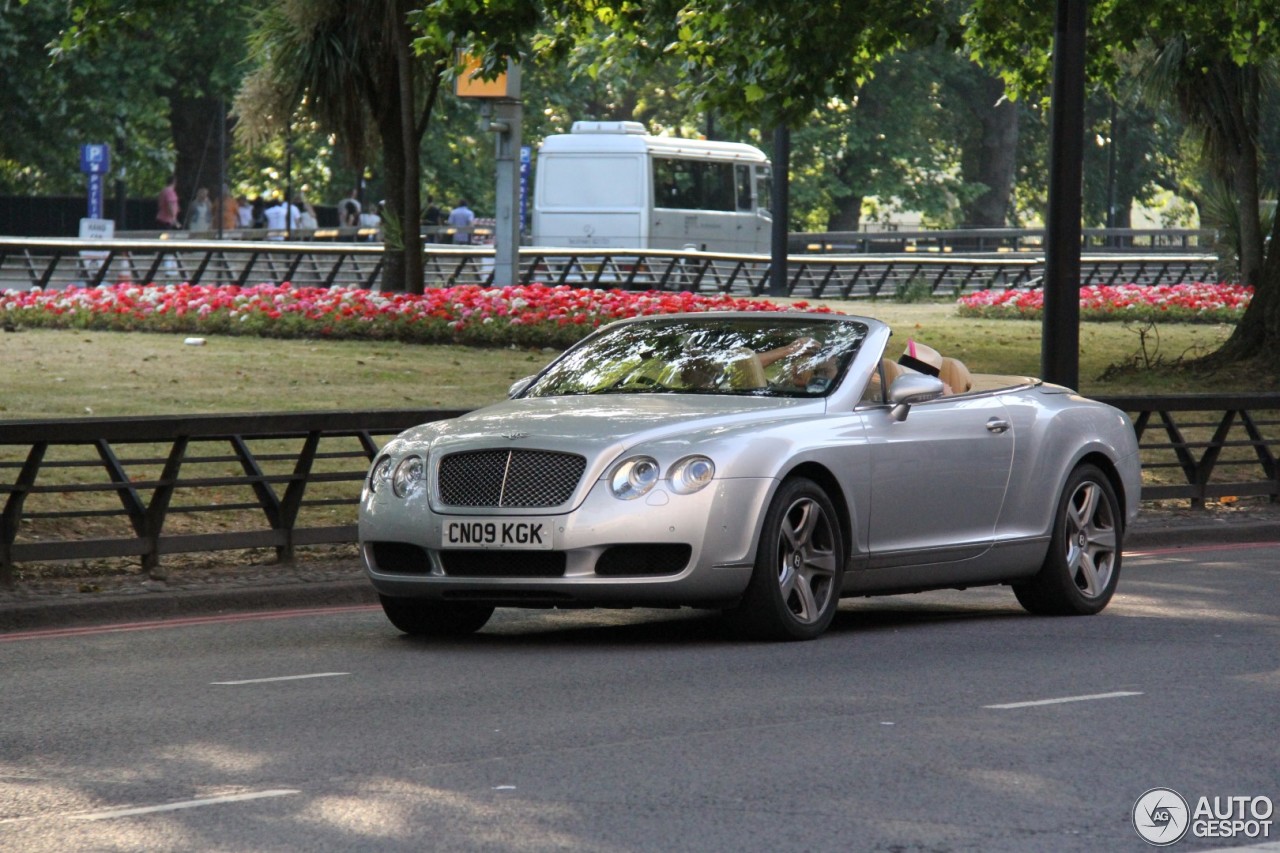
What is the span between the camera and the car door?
980 cm

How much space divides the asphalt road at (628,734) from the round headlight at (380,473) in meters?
0.72

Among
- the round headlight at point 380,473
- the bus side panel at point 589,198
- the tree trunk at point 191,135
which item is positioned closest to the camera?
the round headlight at point 380,473

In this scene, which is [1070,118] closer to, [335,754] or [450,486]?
[450,486]

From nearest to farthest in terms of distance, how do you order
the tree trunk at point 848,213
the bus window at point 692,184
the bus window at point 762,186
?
1. the bus window at point 692,184
2. the bus window at point 762,186
3. the tree trunk at point 848,213

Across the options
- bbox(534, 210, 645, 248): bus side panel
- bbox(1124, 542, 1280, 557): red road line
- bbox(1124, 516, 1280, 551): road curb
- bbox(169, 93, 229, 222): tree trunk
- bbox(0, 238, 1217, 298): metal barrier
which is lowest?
bbox(1124, 542, 1280, 557): red road line

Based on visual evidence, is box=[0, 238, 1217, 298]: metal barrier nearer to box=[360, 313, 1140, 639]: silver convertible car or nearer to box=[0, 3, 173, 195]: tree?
box=[0, 3, 173, 195]: tree

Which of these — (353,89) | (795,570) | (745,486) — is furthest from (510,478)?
(353,89)

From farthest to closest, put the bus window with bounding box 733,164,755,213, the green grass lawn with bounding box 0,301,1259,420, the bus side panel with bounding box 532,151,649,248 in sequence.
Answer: the bus window with bounding box 733,164,755,213 < the bus side panel with bounding box 532,151,649,248 < the green grass lawn with bounding box 0,301,1259,420

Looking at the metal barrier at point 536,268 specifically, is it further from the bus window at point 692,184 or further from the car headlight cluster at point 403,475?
the car headlight cluster at point 403,475

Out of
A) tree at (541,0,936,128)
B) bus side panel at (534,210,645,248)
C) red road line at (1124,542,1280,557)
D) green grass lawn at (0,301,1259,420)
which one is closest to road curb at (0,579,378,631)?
red road line at (1124,542,1280,557)

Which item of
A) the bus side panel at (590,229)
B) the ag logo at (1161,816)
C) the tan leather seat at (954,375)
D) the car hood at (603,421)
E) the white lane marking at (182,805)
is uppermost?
the bus side panel at (590,229)

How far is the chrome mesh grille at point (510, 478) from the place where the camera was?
8.94 meters

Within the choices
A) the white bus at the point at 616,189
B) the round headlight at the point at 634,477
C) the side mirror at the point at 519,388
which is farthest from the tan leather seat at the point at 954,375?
the white bus at the point at 616,189

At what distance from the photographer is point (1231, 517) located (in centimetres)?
1641
